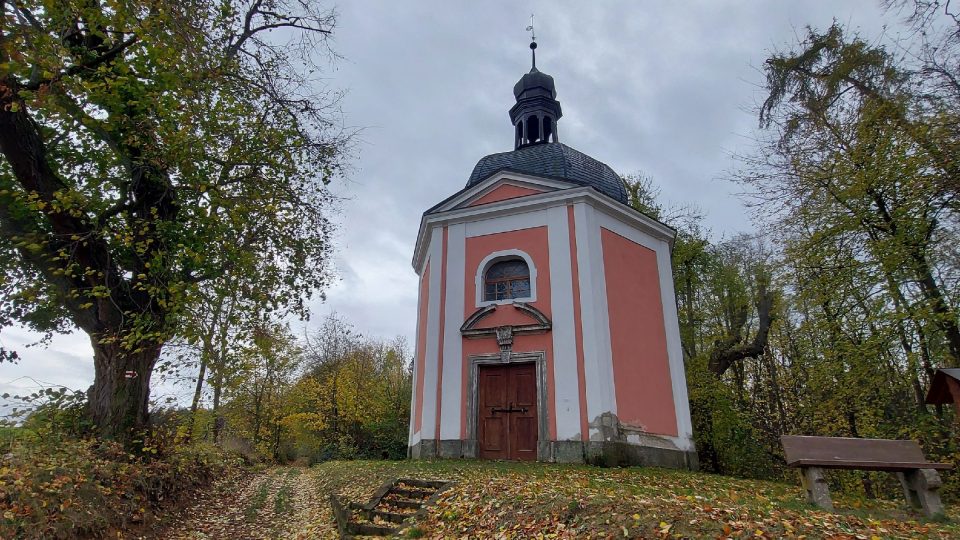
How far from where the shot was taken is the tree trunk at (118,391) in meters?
8.41

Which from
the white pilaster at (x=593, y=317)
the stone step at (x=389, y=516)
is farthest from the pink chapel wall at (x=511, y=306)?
the stone step at (x=389, y=516)

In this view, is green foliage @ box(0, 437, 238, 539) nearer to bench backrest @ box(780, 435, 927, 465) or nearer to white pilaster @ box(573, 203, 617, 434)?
white pilaster @ box(573, 203, 617, 434)

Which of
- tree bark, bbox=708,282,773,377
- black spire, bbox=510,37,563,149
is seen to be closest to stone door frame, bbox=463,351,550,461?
black spire, bbox=510,37,563,149

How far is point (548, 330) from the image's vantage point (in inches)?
463

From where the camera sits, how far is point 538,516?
5.92 meters

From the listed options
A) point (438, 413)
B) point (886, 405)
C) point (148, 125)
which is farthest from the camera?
point (886, 405)

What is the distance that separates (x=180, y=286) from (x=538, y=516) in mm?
5613

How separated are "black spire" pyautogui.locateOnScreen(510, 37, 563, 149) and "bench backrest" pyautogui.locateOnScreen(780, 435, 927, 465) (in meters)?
11.7

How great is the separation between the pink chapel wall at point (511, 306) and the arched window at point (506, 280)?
337 mm

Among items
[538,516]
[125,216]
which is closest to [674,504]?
[538,516]

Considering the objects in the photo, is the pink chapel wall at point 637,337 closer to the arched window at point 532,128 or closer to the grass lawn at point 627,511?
the grass lawn at point 627,511

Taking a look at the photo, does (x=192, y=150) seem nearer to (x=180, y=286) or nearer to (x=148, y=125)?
(x=148, y=125)

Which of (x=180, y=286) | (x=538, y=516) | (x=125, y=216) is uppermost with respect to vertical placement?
(x=125, y=216)

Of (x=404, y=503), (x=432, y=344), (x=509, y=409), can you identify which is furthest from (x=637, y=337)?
(x=404, y=503)
